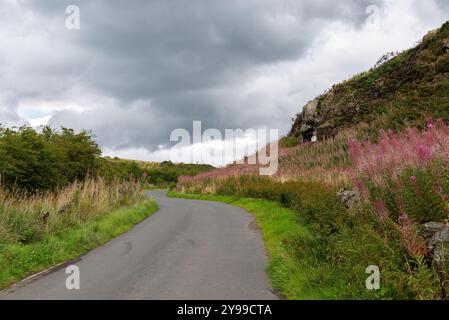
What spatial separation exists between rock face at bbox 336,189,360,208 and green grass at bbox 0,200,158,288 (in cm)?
725

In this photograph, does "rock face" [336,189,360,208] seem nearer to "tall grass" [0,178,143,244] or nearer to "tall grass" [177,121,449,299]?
"tall grass" [177,121,449,299]

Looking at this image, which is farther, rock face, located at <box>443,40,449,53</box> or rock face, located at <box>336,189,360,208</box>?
rock face, located at <box>443,40,449,53</box>

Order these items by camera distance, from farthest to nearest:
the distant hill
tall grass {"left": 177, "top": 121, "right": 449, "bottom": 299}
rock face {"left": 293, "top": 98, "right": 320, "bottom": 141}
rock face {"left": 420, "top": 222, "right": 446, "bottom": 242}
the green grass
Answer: rock face {"left": 293, "top": 98, "right": 320, "bottom": 141} → the distant hill → the green grass → rock face {"left": 420, "top": 222, "right": 446, "bottom": 242} → tall grass {"left": 177, "top": 121, "right": 449, "bottom": 299}

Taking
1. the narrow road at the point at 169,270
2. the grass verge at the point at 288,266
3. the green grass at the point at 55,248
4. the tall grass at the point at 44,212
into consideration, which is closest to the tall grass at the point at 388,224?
the grass verge at the point at 288,266

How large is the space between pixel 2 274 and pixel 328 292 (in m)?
6.59

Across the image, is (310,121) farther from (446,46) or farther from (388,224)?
(388,224)

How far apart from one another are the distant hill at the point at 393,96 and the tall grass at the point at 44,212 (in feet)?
59.1

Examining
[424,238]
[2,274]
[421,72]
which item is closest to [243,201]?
[421,72]

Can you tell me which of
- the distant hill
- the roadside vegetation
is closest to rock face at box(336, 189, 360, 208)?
the roadside vegetation

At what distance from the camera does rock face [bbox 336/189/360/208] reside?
10.7 m

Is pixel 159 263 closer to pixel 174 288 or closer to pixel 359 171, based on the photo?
pixel 174 288

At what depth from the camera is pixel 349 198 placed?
38.0ft

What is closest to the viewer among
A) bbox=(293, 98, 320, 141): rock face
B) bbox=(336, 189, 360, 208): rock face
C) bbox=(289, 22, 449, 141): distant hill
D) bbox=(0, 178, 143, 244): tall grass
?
bbox=(336, 189, 360, 208): rock face

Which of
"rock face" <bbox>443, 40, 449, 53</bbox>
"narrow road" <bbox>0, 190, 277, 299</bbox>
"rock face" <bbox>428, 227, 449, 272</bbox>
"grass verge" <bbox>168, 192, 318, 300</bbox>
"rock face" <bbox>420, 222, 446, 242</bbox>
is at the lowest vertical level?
"narrow road" <bbox>0, 190, 277, 299</bbox>
